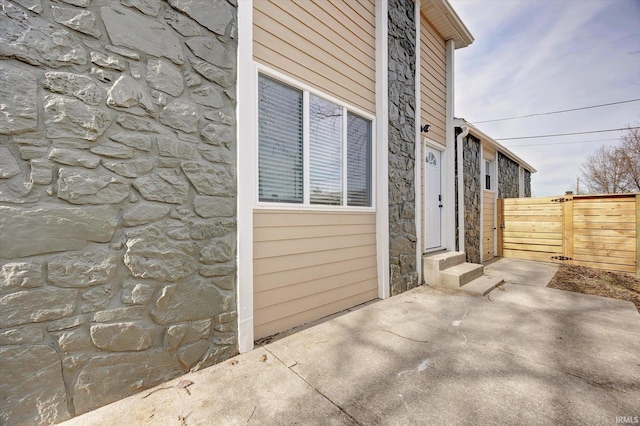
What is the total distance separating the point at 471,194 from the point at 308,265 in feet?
17.2

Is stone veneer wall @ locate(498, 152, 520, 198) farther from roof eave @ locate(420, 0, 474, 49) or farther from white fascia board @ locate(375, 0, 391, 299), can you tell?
white fascia board @ locate(375, 0, 391, 299)

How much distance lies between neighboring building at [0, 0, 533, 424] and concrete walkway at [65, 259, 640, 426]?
1.04 ft

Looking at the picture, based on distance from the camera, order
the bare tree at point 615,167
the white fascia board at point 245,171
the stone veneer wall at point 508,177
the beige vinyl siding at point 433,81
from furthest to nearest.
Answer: the bare tree at point 615,167, the stone veneer wall at point 508,177, the beige vinyl siding at point 433,81, the white fascia board at point 245,171

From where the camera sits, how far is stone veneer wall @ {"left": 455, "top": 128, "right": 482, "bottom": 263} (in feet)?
19.8

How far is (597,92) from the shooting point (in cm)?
963


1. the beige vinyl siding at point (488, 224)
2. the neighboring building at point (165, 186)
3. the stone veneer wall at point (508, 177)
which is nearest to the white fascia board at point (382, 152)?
the neighboring building at point (165, 186)

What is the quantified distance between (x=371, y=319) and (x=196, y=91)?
9.38 ft

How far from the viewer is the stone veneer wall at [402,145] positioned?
12.8ft

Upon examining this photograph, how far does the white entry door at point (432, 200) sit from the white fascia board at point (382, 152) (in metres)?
1.46

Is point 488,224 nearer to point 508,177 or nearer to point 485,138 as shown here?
→ point 485,138

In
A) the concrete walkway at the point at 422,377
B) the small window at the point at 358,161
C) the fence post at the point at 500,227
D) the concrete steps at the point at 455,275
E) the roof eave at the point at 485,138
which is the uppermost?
the roof eave at the point at 485,138

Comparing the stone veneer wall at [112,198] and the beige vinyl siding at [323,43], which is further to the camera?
the beige vinyl siding at [323,43]

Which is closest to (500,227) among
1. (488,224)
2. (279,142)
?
(488,224)

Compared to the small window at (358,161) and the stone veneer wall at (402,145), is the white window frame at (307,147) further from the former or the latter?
the stone veneer wall at (402,145)
